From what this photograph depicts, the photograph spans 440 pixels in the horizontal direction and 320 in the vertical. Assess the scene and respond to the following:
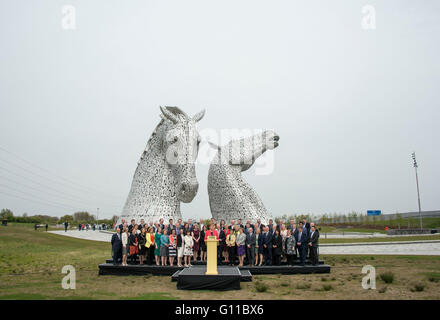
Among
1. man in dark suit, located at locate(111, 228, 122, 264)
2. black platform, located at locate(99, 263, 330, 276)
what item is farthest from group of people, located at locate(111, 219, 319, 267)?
black platform, located at locate(99, 263, 330, 276)

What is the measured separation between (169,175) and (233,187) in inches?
129

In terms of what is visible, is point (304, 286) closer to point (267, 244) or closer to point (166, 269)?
point (267, 244)

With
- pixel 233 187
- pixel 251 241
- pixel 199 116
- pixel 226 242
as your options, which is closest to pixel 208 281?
pixel 226 242

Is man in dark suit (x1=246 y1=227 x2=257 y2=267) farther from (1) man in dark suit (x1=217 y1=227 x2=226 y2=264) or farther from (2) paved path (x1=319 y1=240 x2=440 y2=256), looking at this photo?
(2) paved path (x1=319 y1=240 x2=440 y2=256)

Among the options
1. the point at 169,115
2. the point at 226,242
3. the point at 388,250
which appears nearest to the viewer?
the point at 226,242

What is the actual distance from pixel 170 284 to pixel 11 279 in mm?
4590

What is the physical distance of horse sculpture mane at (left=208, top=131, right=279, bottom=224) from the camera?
16359 mm

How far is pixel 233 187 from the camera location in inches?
650

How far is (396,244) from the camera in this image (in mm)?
22203

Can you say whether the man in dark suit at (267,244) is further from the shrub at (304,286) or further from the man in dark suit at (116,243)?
the man in dark suit at (116,243)

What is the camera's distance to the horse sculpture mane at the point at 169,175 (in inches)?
572

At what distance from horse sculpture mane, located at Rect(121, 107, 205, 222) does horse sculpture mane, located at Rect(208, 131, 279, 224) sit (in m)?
2.18
